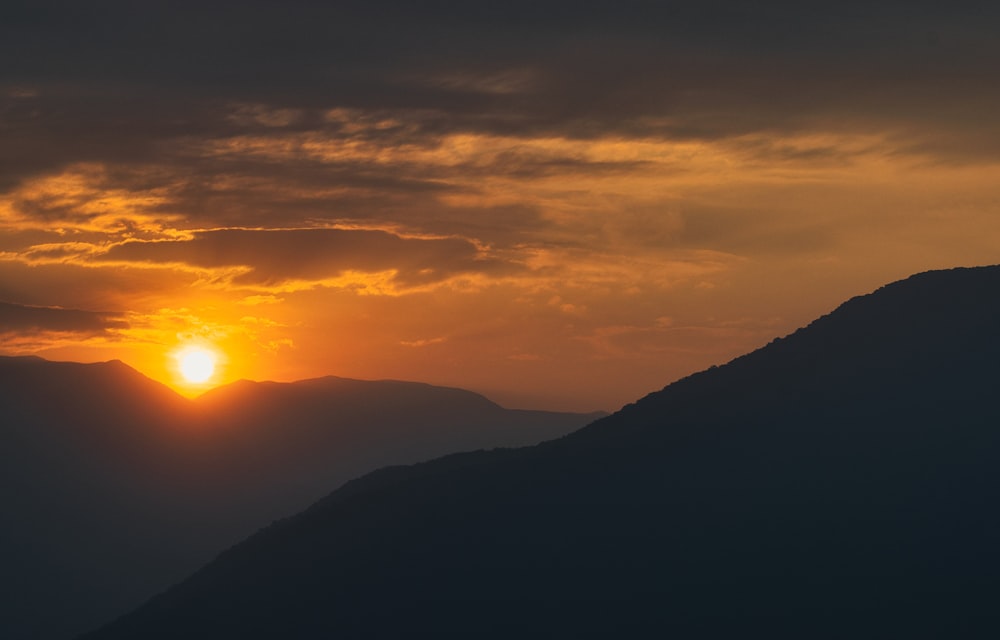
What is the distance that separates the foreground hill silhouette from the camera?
10231 centimetres

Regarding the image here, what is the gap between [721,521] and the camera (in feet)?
372

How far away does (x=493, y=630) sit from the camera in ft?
349

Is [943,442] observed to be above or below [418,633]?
above

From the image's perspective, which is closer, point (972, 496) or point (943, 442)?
point (972, 496)

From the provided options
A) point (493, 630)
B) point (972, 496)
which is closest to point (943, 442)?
point (972, 496)

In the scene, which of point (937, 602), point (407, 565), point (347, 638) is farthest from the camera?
point (407, 565)

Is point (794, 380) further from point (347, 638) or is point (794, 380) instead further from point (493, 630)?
point (347, 638)

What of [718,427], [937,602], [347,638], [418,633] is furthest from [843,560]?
[347,638]

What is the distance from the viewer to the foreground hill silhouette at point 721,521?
102312 mm

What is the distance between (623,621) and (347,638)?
2729 cm

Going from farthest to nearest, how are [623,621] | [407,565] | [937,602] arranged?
[407,565] → [623,621] → [937,602]

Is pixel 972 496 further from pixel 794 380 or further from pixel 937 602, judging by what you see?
pixel 794 380

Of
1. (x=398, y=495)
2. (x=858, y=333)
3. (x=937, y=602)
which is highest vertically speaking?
(x=858, y=333)

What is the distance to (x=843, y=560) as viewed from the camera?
10488 cm
